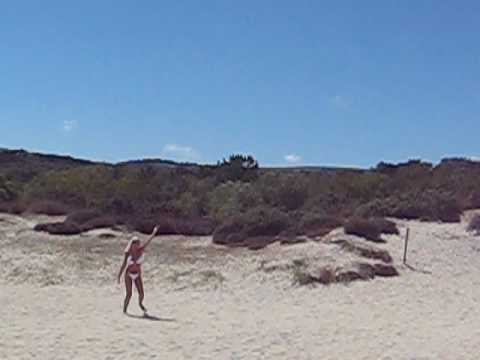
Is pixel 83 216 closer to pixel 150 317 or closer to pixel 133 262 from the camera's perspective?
pixel 133 262

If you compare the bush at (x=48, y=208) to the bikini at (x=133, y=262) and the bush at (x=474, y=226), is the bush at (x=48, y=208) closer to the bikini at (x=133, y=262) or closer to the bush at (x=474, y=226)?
the bush at (x=474, y=226)

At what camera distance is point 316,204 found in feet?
98.3

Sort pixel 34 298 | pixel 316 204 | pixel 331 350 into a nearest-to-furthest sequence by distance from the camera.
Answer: pixel 331 350 < pixel 34 298 < pixel 316 204

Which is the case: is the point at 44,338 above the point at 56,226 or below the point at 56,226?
below

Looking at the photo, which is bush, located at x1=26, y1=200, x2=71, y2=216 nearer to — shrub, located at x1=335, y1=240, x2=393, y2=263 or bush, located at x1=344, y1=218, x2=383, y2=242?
bush, located at x1=344, y1=218, x2=383, y2=242

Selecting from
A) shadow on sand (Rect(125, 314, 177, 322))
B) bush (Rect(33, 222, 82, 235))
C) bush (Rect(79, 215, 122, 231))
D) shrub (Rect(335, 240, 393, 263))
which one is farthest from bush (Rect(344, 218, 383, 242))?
shadow on sand (Rect(125, 314, 177, 322))

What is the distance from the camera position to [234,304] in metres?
14.9

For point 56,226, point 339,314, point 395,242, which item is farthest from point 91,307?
point 56,226

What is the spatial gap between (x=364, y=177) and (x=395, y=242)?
14.1m

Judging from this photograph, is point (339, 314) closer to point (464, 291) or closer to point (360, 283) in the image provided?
point (360, 283)

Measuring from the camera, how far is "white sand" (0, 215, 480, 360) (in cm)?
1059

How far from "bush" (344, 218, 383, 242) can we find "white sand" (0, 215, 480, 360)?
19.8 inches

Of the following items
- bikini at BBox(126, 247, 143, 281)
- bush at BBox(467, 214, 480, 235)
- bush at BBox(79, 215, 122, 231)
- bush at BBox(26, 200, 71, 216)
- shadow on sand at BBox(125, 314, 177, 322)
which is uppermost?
bush at BBox(467, 214, 480, 235)

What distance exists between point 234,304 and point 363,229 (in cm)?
785
